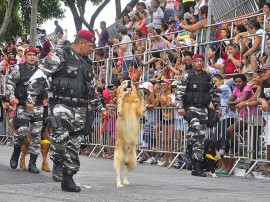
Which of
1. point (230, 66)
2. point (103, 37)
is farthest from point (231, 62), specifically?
point (103, 37)

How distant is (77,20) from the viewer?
44.0 m

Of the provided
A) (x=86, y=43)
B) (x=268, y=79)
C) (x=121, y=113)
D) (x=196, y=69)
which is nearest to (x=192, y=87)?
(x=196, y=69)

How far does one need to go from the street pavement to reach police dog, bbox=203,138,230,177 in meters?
0.31

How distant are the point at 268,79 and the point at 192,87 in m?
1.38

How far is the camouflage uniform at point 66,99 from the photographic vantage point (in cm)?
1056

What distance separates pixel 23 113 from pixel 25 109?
8cm

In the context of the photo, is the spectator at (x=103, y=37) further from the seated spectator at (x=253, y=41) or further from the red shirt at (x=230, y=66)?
the seated spectator at (x=253, y=41)

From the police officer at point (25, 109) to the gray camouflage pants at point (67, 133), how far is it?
291cm

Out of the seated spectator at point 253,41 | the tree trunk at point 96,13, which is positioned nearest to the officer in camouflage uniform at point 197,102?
the seated spectator at point 253,41

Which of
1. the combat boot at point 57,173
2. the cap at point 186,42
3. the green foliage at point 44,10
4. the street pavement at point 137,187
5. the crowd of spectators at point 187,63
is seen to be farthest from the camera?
the green foliage at point 44,10

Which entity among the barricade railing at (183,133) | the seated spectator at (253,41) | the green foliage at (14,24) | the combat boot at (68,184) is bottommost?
the combat boot at (68,184)

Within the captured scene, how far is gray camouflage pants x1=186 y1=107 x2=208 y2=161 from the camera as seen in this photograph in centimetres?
1424

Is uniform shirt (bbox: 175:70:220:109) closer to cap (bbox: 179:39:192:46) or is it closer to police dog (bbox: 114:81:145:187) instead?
police dog (bbox: 114:81:145:187)

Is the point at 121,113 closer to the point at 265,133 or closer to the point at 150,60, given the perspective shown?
the point at 265,133
